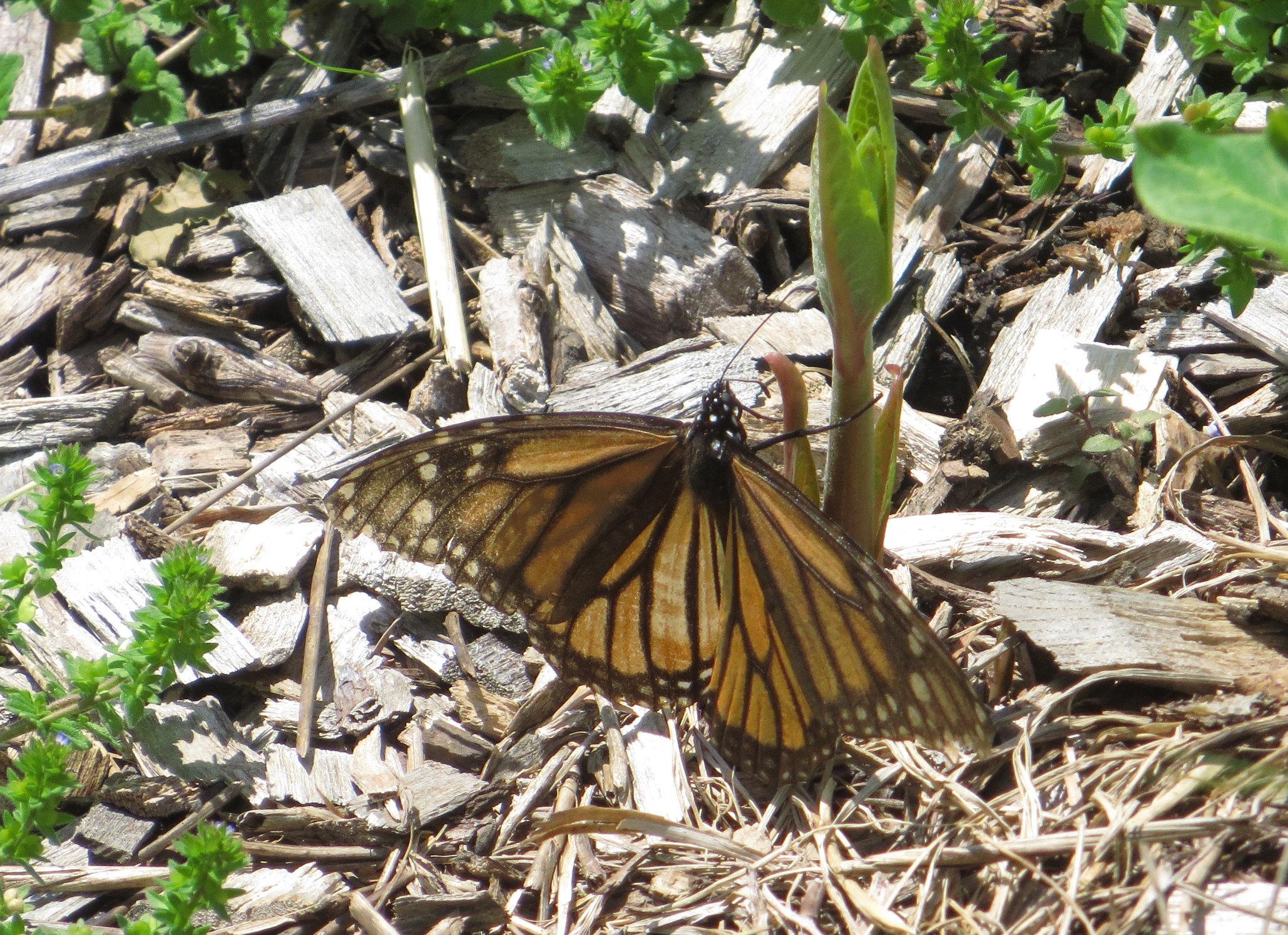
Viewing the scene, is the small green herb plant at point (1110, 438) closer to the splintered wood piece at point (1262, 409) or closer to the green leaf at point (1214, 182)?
the splintered wood piece at point (1262, 409)

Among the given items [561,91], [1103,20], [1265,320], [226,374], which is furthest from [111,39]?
[1265,320]

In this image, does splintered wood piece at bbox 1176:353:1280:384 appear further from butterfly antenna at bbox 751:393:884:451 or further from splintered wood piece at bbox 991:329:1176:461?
butterfly antenna at bbox 751:393:884:451

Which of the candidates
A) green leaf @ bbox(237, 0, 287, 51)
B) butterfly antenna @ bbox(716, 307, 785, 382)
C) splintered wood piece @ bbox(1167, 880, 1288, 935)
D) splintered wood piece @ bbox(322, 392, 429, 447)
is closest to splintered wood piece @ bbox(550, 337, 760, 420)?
butterfly antenna @ bbox(716, 307, 785, 382)

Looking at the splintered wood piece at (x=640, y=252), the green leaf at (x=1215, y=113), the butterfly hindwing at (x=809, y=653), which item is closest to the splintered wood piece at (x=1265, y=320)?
the green leaf at (x=1215, y=113)

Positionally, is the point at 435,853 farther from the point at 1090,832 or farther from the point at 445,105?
the point at 445,105

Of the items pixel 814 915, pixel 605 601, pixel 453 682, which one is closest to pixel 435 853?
pixel 453 682

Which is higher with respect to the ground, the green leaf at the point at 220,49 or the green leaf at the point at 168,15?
the green leaf at the point at 168,15
